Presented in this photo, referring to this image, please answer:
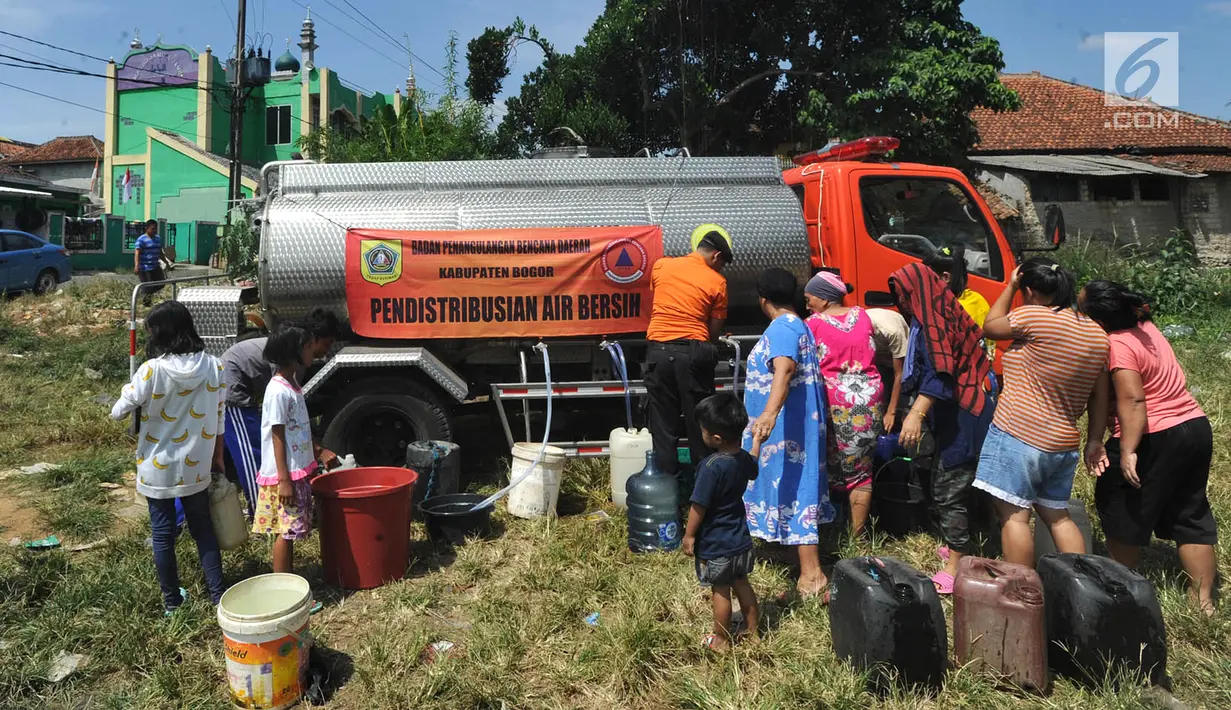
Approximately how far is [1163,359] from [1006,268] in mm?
2239

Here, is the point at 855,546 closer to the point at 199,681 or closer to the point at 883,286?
the point at 883,286

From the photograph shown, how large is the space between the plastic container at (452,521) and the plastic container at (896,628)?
8.10ft

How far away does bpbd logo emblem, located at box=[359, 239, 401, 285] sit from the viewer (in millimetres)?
5516

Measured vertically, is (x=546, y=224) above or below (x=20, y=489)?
above

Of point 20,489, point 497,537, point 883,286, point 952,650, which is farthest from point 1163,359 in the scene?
point 20,489

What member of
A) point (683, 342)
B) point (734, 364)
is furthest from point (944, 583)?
point (734, 364)

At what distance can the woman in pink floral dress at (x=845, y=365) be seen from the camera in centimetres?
432

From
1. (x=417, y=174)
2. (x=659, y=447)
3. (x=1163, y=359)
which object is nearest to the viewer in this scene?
(x=1163, y=359)

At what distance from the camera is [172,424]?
3.67m

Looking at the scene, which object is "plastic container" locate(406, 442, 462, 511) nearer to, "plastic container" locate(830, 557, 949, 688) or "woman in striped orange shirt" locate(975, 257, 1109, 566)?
"plastic container" locate(830, 557, 949, 688)

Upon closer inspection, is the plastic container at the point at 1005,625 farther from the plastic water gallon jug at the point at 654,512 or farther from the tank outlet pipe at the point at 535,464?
the tank outlet pipe at the point at 535,464

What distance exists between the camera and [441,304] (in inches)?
221

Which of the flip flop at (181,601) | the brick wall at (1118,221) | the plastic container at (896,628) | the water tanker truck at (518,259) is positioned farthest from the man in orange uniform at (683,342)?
the brick wall at (1118,221)

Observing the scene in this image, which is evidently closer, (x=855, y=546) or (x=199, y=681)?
(x=199, y=681)
